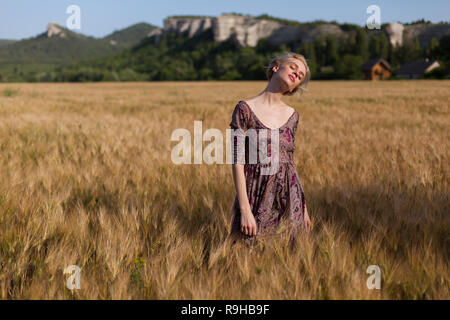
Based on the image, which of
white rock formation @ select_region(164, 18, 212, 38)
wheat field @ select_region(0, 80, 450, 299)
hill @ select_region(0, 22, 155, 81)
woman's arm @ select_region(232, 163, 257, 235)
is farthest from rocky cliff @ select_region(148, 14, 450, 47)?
woman's arm @ select_region(232, 163, 257, 235)

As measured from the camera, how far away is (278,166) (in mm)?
1904

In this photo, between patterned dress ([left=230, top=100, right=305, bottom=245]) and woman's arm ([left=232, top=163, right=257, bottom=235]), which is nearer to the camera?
woman's arm ([left=232, top=163, right=257, bottom=235])

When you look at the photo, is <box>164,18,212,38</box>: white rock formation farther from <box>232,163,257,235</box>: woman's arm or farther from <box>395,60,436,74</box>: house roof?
<box>232,163,257,235</box>: woman's arm

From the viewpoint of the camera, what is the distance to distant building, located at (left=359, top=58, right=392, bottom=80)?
219 ft

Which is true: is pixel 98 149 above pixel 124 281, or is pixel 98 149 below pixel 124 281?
above

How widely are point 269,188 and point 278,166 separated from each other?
127 mm

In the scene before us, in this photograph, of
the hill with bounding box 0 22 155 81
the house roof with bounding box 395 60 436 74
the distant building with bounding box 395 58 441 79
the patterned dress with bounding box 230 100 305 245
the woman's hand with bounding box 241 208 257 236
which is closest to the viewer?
the woman's hand with bounding box 241 208 257 236

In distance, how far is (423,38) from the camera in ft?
332

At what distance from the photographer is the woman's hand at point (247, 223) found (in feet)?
5.72

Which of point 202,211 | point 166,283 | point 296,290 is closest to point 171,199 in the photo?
point 202,211

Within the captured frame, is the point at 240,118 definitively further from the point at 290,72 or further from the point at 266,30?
the point at 266,30

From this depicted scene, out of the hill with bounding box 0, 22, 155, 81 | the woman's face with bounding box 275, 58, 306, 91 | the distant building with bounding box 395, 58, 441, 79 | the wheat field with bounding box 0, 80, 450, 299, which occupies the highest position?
the hill with bounding box 0, 22, 155, 81

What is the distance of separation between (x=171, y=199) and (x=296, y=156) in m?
1.84

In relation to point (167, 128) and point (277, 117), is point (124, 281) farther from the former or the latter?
point (167, 128)
